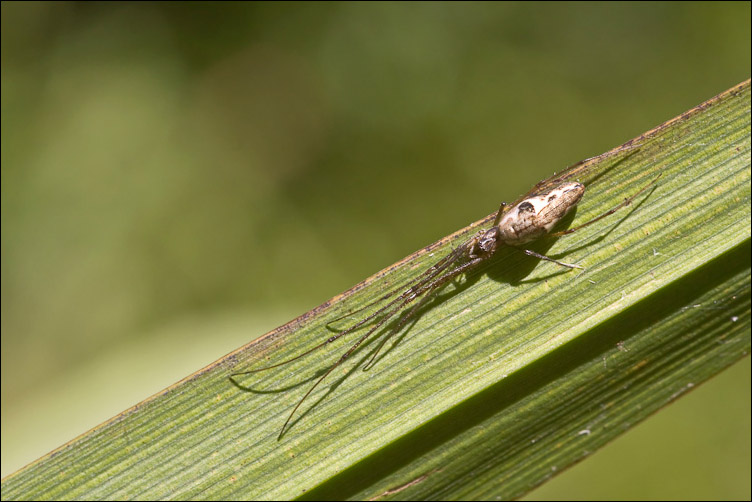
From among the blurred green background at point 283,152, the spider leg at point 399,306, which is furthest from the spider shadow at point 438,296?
the blurred green background at point 283,152

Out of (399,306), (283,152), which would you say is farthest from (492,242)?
(283,152)

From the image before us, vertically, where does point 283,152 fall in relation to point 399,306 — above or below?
above

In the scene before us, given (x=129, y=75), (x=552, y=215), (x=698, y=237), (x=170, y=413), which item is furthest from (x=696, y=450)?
(x=129, y=75)

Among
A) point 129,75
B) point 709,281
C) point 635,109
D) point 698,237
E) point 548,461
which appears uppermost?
point 129,75

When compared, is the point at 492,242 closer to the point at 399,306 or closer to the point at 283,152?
the point at 399,306

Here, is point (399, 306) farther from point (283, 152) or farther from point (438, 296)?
point (283, 152)

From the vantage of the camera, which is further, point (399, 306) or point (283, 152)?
point (283, 152)

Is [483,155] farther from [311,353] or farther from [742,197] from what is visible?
[311,353]

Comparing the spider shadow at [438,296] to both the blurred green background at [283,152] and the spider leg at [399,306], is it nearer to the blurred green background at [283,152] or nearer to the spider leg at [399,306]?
the spider leg at [399,306]
